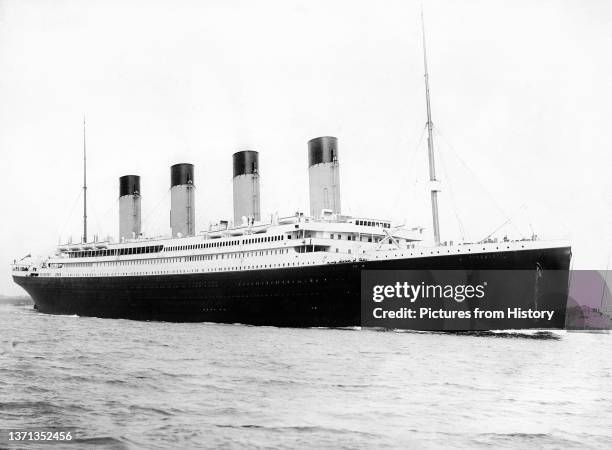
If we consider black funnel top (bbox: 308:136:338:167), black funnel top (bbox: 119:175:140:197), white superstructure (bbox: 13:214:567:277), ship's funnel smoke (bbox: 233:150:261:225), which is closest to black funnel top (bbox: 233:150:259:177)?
ship's funnel smoke (bbox: 233:150:261:225)

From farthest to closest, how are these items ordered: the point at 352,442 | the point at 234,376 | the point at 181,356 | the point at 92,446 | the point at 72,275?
the point at 72,275
the point at 181,356
the point at 234,376
the point at 352,442
the point at 92,446

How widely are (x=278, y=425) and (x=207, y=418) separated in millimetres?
1041

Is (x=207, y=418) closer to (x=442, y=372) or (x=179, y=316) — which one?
(x=442, y=372)

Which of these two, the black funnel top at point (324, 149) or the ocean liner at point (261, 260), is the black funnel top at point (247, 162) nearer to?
the ocean liner at point (261, 260)

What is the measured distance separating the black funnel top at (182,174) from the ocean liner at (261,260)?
0.07 meters

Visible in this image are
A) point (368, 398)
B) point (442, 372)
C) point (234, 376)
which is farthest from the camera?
point (442, 372)

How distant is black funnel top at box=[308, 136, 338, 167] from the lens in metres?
33.3

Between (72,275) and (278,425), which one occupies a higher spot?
(72,275)

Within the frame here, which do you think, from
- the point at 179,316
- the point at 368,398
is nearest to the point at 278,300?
the point at 179,316

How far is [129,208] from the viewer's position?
45.2 metres

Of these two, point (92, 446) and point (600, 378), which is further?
point (600, 378)

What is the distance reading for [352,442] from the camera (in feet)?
25.1

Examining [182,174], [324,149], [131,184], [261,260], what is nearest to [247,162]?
[324,149]

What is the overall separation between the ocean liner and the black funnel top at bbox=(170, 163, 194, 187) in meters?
0.07
